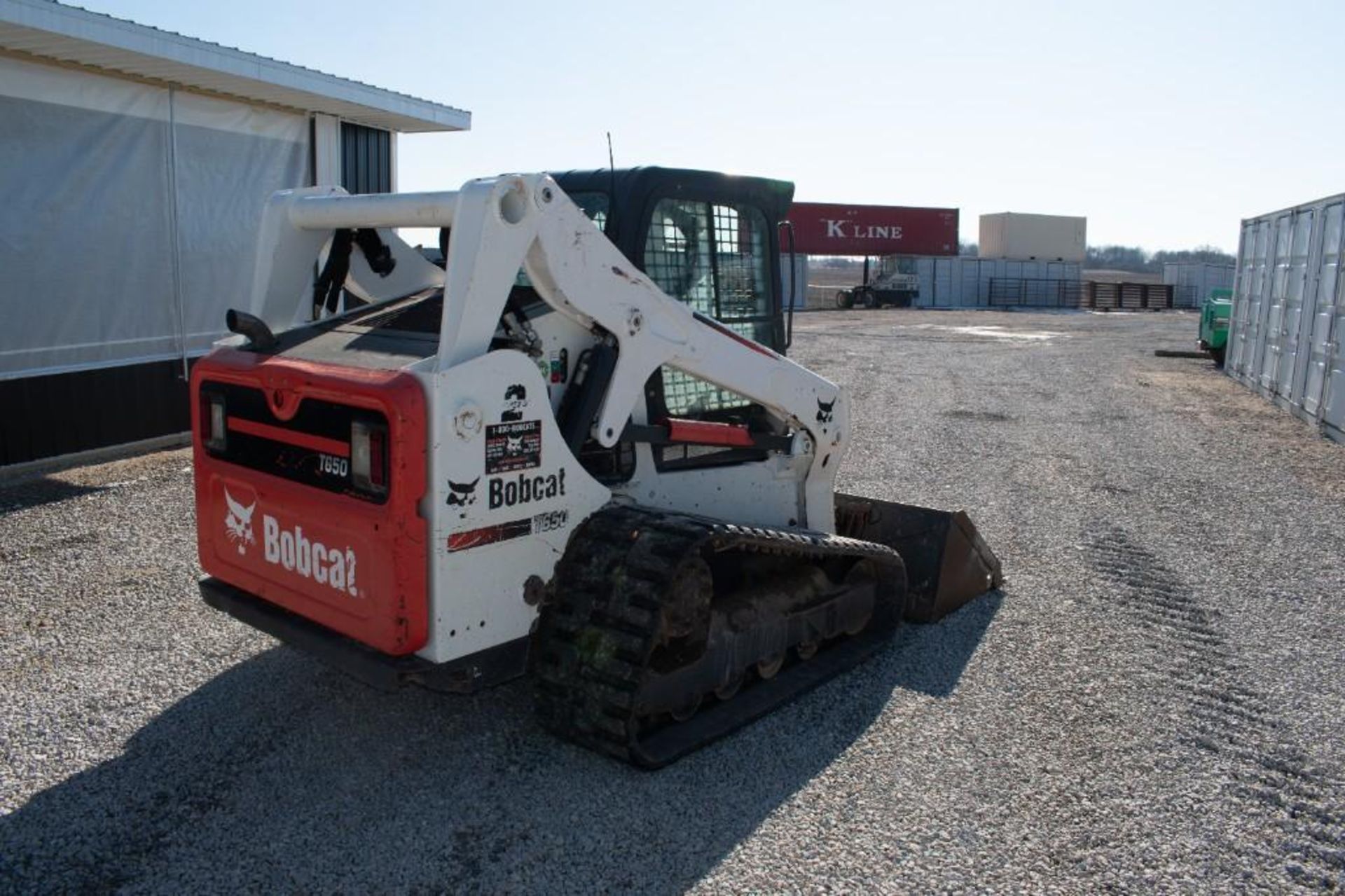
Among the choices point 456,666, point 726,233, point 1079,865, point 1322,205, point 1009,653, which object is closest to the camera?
point 1079,865

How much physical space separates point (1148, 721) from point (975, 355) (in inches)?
728

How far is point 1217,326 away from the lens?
21875 mm

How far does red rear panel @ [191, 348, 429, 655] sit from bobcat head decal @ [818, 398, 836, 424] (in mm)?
2354

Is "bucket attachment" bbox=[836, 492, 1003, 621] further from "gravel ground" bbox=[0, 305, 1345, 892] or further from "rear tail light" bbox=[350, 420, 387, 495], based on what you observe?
"rear tail light" bbox=[350, 420, 387, 495]

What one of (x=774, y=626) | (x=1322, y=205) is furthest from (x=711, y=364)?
Answer: (x=1322, y=205)

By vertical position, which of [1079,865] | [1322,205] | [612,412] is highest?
[1322,205]

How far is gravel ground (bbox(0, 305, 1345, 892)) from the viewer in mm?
3479

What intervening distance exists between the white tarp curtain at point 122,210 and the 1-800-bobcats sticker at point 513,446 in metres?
7.18

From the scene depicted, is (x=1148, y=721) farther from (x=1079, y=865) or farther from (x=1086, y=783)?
(x=1079, y=865)

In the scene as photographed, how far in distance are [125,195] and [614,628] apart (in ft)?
27.5

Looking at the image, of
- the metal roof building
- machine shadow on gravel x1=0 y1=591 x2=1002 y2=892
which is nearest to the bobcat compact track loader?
machine shadow on gravel x1=0 y1=591 x2=1002 y2=892

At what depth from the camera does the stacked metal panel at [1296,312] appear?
43.6ft

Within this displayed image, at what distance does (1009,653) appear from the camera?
17.9ft

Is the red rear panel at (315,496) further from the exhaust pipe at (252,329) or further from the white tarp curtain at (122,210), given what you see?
the white tarp curtain at (122,210)
